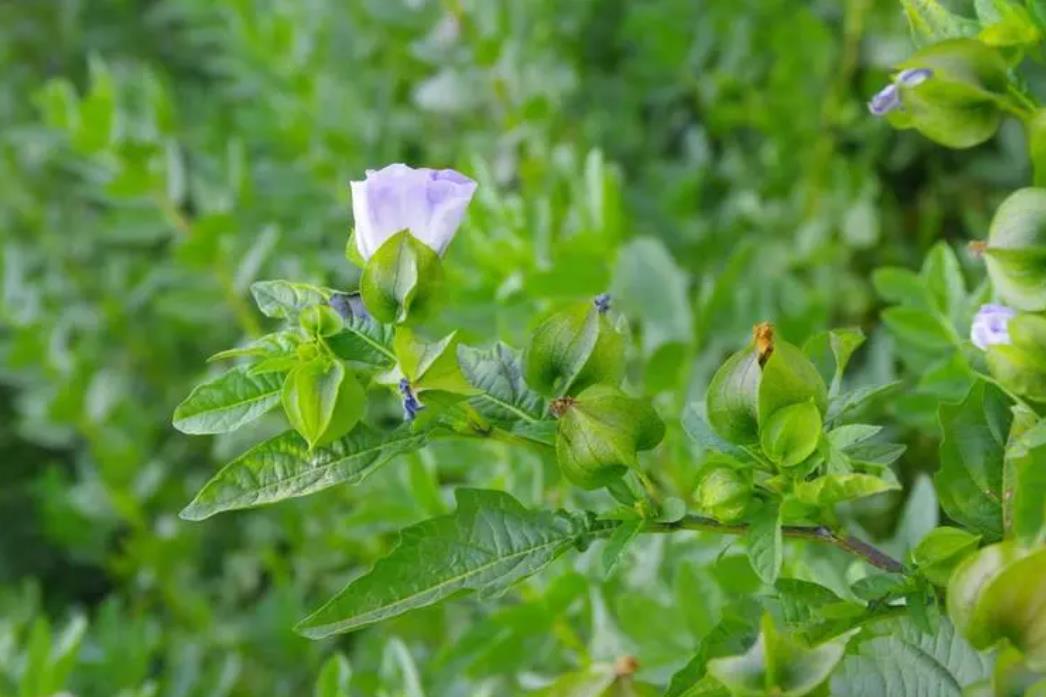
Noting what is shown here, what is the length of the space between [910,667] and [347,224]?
3.29 feet

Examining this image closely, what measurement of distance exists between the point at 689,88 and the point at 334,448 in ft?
3.44

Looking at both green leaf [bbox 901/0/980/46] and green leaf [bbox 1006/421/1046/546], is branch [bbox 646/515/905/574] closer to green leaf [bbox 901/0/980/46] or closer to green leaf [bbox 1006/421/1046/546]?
green leaf [bbox 1006/421/1046/546]

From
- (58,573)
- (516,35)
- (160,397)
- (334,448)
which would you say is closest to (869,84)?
(516,35)

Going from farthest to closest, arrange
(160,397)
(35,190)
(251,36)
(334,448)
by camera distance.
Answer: (35,190)
(160,397)
(251,36)
(334,448)

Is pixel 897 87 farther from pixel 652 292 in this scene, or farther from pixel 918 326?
pixel 652 292

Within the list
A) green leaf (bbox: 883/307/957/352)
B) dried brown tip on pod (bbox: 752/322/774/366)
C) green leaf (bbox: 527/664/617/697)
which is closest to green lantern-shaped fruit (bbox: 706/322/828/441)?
dried brown tip on pod (bbox: 752/322/774/366)

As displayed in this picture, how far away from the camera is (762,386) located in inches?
20.7

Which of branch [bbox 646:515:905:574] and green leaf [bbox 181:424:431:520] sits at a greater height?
green leaf [bbox 181:424:431:520]

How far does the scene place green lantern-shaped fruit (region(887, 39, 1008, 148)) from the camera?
0.60m

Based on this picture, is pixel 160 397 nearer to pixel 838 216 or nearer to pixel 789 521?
pixel 838 216

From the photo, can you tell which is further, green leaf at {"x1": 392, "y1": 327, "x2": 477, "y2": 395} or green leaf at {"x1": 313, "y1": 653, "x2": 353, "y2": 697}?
green leaf at {"x1": 313, "y1": 653, "x2": 353, "y2": 697}

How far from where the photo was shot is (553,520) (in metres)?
0.59

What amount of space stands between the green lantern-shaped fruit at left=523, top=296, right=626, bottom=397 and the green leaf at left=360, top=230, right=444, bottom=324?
47 mm

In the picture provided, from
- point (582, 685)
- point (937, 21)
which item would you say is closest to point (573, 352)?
point (582, 685)
